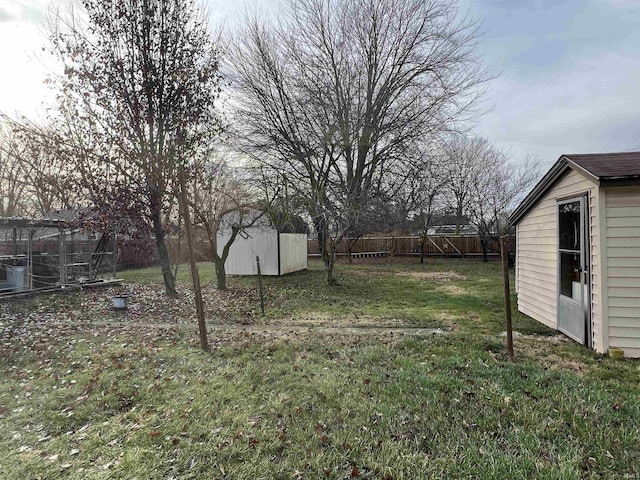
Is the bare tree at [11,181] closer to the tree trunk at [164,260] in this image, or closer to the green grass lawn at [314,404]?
the tree trunk at [164,260]

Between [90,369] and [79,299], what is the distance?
5898 mm

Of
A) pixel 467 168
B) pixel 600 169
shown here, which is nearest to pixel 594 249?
pixel 600 169

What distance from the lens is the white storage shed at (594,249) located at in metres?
4.53

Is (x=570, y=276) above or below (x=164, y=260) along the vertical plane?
below

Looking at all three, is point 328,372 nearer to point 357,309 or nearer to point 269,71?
point 357,309

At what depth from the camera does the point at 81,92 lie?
8.52 m

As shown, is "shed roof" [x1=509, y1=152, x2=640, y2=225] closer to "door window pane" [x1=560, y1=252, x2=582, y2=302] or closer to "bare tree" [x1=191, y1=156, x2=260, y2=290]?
"door window pane" [x1=560, y1=252, x2=582, y2=302]

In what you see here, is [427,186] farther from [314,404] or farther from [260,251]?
[314,404]

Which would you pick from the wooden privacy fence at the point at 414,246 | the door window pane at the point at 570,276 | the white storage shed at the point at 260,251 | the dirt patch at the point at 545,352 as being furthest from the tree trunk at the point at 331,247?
the wooden privacy fence at the point at 414,246

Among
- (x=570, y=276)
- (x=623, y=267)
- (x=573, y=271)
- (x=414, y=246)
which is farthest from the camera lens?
(x=414, y=246)

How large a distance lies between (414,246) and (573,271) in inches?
755

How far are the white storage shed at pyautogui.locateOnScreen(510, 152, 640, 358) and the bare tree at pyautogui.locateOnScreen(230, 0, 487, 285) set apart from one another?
8.13 meters

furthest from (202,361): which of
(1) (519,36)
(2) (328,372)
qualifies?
(1) (519,36)

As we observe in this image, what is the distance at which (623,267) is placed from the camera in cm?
455
